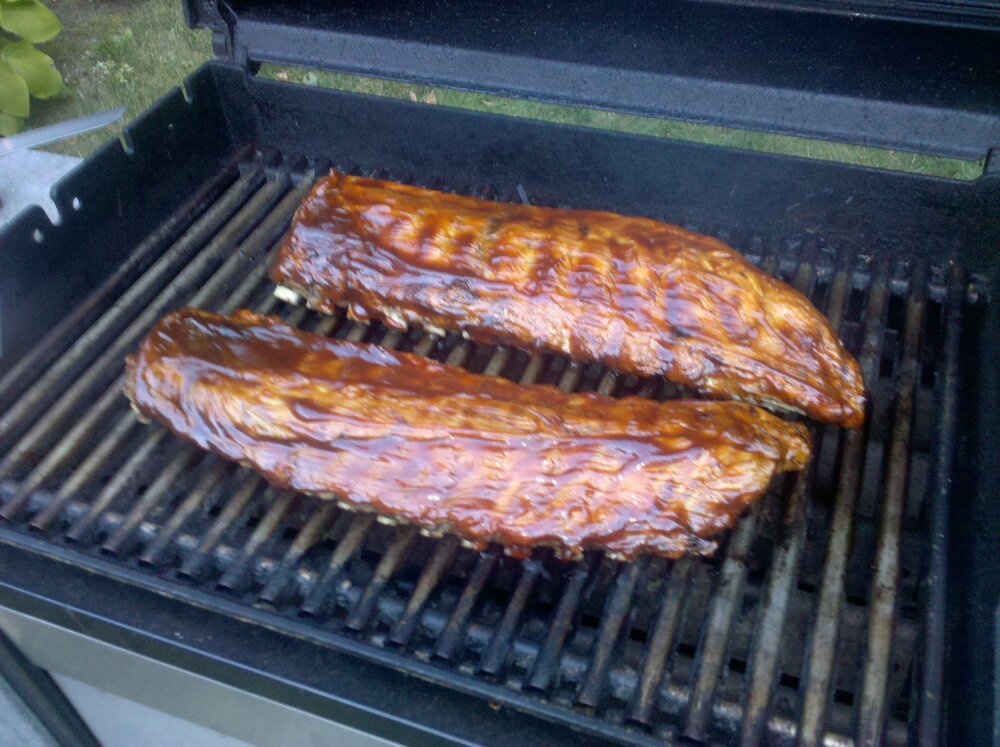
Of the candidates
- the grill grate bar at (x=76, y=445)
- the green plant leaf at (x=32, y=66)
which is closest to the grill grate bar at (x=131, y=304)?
the grill grate bar at (x=76, y=445)

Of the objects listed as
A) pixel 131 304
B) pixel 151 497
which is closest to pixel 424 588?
pixel 151 497

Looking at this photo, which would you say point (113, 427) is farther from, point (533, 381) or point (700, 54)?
point (700, 54)

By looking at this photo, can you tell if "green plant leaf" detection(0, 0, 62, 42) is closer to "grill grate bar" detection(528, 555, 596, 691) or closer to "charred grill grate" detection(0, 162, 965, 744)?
"charred grill grate" detection(0, 162, 965, 744)

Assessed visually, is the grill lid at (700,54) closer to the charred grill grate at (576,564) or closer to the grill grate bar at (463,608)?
the charred grill grate at (576,564)

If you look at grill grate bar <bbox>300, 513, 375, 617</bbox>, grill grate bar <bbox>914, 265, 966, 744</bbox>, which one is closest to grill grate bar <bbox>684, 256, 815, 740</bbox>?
grill grate bar <bbox>914, 265, 966, 744</bbox>

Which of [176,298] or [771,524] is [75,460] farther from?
[771,524]

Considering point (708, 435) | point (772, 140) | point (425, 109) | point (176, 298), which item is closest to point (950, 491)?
point (708, 435)
